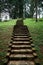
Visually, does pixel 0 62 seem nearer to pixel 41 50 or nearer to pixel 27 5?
pixel 41 50

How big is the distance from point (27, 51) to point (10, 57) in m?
1.58

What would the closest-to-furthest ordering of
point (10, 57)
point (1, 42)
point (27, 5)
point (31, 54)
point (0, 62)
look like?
point (0, 62) < point (10, 57) < point (31, 54) < point (1, 42) < point (27, 5)

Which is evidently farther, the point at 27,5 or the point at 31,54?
the point at 27,5

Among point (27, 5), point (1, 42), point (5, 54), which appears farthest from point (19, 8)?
point (5, 54)

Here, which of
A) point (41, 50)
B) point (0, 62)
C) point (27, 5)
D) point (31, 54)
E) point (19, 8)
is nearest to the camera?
point (0, 62)

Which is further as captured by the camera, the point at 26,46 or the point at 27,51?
the point at 26,46

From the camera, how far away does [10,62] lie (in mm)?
8703

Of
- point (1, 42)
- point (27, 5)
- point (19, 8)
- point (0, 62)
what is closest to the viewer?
point (0, 62)

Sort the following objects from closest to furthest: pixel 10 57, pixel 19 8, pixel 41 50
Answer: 1. pixel 10 57
2. pixel 41 50
3. pixel 19 8

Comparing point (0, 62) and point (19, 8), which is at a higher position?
point (19, 8)

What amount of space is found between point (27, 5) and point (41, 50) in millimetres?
46088

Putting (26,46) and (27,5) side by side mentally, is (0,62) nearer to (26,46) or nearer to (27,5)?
→ (26,46)

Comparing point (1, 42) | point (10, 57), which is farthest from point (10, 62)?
point (1, 42)

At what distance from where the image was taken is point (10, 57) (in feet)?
30.3
